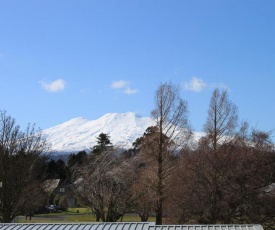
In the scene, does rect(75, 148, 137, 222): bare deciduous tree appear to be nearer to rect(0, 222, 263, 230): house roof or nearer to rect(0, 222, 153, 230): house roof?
rect(0, 222, 153, 230): house roof

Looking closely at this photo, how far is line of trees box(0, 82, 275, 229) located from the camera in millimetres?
27219

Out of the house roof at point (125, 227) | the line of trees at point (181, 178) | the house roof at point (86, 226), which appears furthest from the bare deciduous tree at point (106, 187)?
the house roof at point (125, 227)

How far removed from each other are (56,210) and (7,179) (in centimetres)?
3732

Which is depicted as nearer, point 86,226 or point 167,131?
point 86,226

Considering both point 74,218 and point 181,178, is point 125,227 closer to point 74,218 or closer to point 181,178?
point 181,178

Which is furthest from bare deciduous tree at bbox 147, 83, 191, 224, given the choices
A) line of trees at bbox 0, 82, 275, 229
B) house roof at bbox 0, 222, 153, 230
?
house roof at bbox 0, 222, 153, 230

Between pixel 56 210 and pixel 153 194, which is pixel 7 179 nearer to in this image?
pixel 153 194

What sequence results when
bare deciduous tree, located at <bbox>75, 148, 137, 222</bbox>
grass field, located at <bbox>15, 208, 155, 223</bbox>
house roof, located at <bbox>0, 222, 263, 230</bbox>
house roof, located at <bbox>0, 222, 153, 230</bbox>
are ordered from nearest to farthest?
house roof, located at <bbox>0, 222, 263, 230</bbox>
house roof, located at <bbox>0, 222, 153, 230</bbox>
bare deciduous tree, located at <bbox>75, 148, 137, 222</bbox>
grass field, located at <bbox>15, 208, 155, 223</bbox>

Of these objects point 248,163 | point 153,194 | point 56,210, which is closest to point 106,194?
point 153,194

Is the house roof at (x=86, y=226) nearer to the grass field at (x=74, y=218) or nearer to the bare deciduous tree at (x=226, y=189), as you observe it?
the bare deciduous tree at (x=226, y=189)

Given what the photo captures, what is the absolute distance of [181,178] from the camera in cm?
2825

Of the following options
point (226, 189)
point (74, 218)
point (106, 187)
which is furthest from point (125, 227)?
point (74, 218)

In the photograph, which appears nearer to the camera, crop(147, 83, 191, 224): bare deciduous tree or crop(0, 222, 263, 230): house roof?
crop(0, 222, 263, 230): house roof

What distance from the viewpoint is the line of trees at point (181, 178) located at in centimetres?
2722
